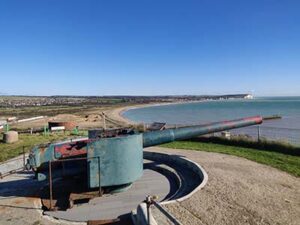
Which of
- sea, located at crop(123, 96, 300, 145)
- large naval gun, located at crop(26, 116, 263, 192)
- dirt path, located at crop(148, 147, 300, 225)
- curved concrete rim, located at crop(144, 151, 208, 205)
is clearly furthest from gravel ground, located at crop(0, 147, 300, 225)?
sea, located at crop(123, 96, 300, 145)

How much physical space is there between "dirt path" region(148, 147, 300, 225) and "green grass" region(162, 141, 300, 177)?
0.64 metres

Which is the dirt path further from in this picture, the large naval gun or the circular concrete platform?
the large naval gun

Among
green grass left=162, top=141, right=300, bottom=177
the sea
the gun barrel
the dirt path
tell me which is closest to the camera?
the dirt path

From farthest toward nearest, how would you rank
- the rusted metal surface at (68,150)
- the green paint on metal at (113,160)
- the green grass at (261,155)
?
the green grass at (261,155), the rusted metal surface at (68,150), the green paint on metal at (113,160)

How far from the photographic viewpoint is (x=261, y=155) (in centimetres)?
1249

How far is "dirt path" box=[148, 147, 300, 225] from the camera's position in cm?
595

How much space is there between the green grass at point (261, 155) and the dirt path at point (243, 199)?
2.10ft

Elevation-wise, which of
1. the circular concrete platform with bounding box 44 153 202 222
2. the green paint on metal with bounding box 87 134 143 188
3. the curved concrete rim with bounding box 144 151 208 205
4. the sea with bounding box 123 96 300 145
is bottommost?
the sea with bounding box 123 96 300 145

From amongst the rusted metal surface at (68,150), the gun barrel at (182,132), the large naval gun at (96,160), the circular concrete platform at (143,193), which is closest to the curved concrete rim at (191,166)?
the circular concrete platform at (143,193)

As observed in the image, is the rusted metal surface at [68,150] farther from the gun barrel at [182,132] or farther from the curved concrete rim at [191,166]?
the curved concrete rim at [191,166]

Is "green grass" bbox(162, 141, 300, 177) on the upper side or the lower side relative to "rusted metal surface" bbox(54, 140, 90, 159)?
lower

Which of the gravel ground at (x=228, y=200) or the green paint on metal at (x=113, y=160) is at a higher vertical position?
the green paint on metal at (x=113, y=160)

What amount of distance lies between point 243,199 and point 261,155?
19.5 feet

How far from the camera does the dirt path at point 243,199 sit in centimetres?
595
